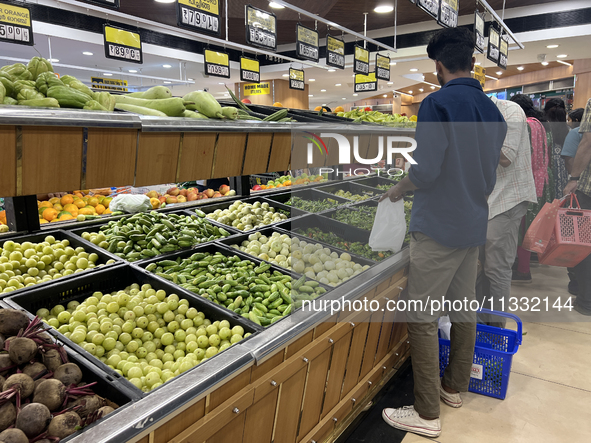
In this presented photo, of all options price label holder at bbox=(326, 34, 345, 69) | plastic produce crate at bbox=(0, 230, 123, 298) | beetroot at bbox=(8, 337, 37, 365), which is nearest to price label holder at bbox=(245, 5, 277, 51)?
price label holder at bbox=(326, 34, 345, 69)

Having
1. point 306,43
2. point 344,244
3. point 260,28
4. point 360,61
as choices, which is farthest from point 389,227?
point 360,61

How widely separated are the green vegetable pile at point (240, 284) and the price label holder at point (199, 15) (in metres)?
3.21

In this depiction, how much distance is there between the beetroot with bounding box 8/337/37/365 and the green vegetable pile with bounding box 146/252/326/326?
89 cm

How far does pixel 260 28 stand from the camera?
5941 millimetres

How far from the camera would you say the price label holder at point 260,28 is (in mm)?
5689

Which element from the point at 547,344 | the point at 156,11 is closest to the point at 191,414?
the point at 547,344

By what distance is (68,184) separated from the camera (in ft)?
4.84

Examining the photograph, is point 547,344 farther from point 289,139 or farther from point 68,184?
point 68,184

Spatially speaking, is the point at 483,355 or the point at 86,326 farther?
the point at 483,355

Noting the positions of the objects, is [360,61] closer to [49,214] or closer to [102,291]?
[49,214]

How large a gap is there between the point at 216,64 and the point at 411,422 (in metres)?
7.09

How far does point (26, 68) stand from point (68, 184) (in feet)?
1.77

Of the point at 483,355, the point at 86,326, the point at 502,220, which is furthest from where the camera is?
the point at 502,220

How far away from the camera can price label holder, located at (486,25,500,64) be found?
274 inches
